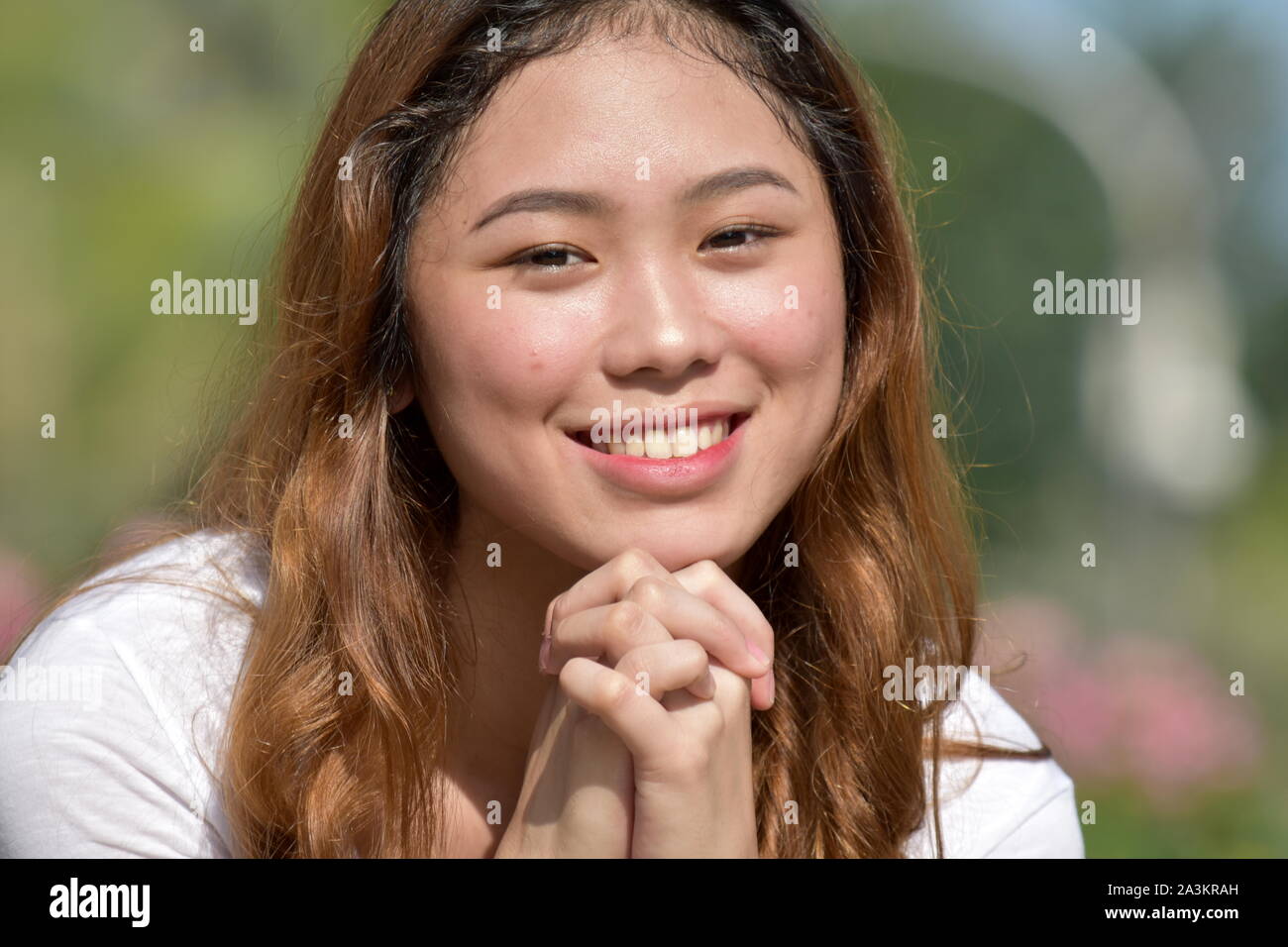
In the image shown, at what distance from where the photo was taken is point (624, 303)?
195 centimetres

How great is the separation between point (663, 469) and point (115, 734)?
97 centimetres

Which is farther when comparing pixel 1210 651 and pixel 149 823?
pixel 1210 651

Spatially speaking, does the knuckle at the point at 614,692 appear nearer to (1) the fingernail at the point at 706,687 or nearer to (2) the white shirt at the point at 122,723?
(1) the fingernail at the point at 706,687

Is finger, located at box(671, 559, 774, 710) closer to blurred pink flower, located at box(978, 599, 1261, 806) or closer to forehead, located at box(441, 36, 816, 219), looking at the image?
forehead, located at box(441, 36, 816, 219)

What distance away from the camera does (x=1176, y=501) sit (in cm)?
513

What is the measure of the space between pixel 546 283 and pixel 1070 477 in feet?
12.3

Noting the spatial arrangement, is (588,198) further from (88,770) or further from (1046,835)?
(1046,835)

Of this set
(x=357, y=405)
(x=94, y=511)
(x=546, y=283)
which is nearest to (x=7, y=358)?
(x=94, y=511)

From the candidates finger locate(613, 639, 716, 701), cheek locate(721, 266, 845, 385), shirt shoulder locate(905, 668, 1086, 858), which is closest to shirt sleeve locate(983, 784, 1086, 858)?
shirt shoulder locate(905, 668, 1086, 858)

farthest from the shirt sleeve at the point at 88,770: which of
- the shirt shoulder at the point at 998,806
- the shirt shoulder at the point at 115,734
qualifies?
the shirt shoulder at the point at 998,806

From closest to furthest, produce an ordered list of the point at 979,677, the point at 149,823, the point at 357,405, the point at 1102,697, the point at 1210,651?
1. the point at 149,823
2. the point at 357,405
3. the point at 979,677
4. the point at 1102,697
5. the point at 1210,651

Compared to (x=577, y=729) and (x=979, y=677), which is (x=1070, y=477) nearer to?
(x=979, y=677)

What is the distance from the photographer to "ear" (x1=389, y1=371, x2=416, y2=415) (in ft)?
7.25

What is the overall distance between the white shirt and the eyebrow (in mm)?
878
